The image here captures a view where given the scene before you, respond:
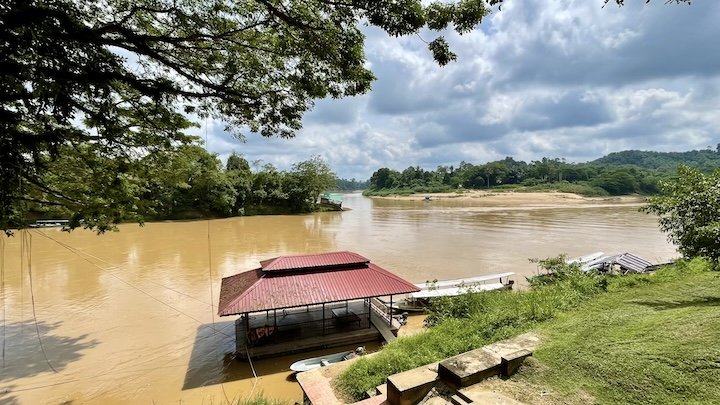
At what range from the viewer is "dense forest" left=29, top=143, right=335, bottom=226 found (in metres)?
7.62

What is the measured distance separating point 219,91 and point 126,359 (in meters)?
9.08

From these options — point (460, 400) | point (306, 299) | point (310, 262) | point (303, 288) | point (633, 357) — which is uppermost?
point (633, 357)

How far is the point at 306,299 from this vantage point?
9.78m

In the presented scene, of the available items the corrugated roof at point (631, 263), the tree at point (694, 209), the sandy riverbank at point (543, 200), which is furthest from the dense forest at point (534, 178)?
the tree at point (694, 209)

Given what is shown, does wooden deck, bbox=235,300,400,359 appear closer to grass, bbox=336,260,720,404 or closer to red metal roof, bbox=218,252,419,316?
red metal roof, bbox=218,252,419,316

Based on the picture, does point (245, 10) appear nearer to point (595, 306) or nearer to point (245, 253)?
point (595, 306)

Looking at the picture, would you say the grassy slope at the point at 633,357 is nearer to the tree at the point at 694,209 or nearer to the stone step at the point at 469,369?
the stone step at the point at 469,369

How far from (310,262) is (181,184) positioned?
4.43 metres

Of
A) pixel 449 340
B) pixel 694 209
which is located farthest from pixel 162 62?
pixel 694 209

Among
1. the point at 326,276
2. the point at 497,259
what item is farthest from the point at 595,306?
the point at 497,259

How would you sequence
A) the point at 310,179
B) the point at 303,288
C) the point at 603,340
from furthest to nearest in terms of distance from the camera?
1. the point at 310,179
2. the point at 303,288
3. the point at 603,340

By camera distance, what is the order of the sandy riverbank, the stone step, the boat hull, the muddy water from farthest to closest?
1. the sandy riverbank
2. the muddy water
3. the boat hull
4. the stone step

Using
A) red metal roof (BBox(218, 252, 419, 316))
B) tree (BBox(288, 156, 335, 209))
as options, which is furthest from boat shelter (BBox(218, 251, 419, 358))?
tree (BBox(288, 156, 335, 209))

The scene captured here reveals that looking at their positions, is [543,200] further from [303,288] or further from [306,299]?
[306,299]
